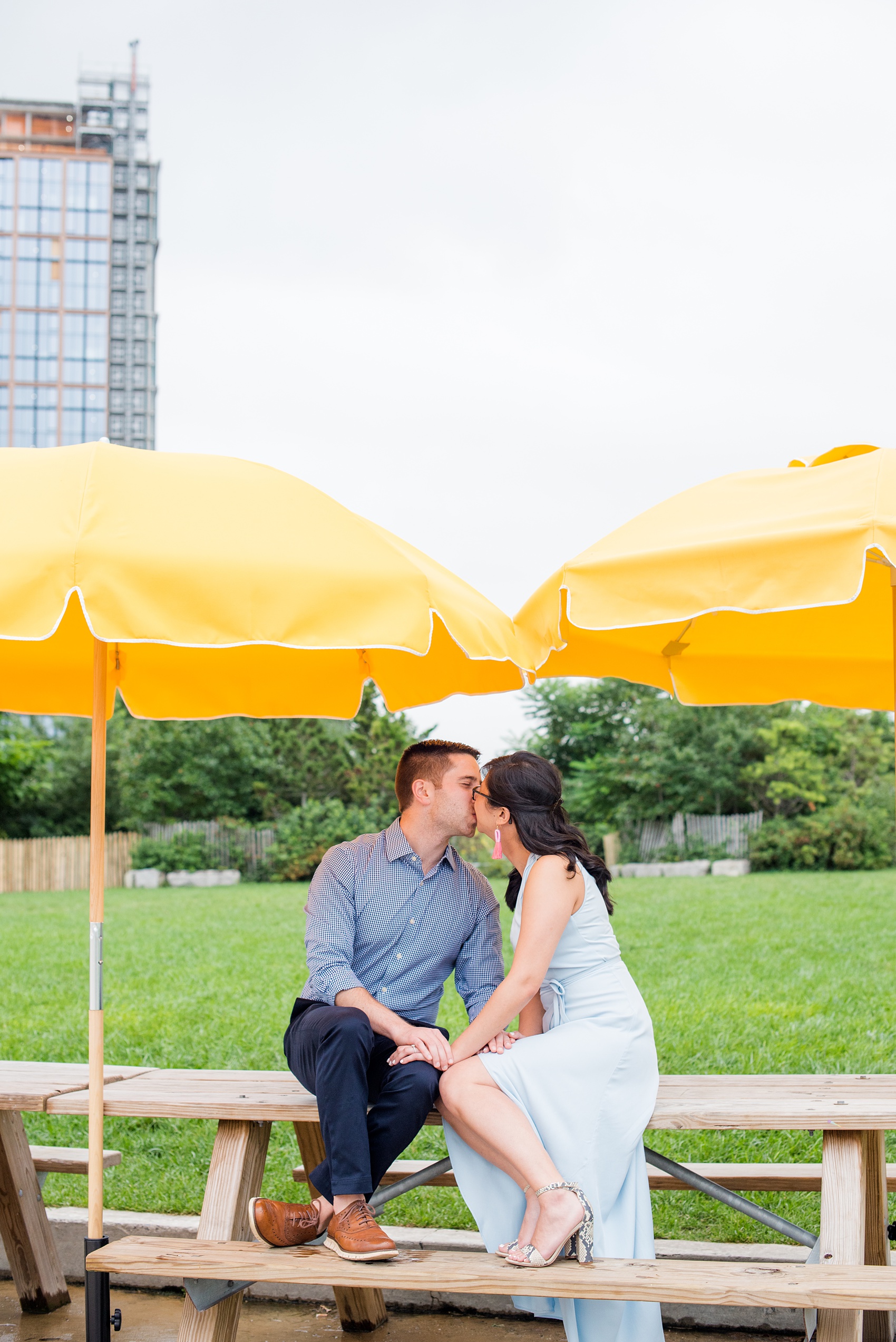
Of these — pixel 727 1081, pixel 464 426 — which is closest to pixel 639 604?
pixel 727 1081

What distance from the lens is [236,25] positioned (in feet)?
174

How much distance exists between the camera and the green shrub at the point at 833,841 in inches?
957

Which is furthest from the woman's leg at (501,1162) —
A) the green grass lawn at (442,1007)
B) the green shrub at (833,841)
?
the green shrub at (833,841)

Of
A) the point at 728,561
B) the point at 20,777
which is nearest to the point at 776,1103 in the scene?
the point at 728,561

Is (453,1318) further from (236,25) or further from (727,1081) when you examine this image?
(236,25)

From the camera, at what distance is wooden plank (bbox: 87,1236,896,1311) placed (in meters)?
2.71

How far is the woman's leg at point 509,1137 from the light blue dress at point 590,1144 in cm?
5

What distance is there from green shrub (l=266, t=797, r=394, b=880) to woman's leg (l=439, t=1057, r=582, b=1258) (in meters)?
23.5

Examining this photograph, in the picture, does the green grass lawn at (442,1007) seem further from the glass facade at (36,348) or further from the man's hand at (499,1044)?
the glass facade at (36,348)

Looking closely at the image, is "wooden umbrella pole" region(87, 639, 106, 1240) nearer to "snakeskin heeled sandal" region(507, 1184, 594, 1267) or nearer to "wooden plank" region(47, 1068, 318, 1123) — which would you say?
"wooden plank" region(47, 1068, 318, 1123)

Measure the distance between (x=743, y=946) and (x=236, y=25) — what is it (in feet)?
173

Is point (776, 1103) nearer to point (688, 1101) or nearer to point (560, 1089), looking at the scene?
point (688, 1101)

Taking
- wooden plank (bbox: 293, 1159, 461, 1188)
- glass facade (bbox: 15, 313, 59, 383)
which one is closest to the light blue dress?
wooden plank (bbox: 293, 1159, 461, 1188)

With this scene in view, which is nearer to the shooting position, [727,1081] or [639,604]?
[639,604]
